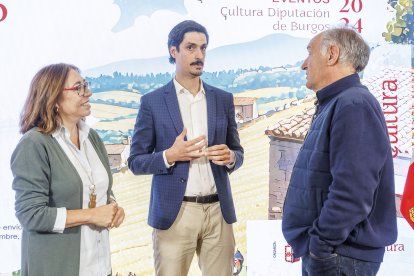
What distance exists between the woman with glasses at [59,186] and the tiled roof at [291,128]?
151 cm

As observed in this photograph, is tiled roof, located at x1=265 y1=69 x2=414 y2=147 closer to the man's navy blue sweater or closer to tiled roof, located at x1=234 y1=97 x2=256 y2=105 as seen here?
tiled roof, located at x1=234 y1=97 x2=256 y2=105

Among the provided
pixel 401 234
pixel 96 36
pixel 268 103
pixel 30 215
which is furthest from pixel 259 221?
pixel 30 215

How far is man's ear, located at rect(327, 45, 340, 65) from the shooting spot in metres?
2.18

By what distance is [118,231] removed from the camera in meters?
3.32

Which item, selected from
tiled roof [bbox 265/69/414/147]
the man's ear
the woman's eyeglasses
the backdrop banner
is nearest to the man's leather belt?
the backdrop banner

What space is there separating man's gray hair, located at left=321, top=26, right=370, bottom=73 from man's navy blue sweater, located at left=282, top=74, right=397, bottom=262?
0.07 m

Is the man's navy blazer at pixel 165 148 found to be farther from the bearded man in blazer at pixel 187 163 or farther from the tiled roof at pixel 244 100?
the tiled roof at pixel 244 100

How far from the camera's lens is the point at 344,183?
1.94 meters

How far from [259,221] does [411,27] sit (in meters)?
1.72

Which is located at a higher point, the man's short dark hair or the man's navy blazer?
the man's short dark hair

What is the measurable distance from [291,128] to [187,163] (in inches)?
41.0

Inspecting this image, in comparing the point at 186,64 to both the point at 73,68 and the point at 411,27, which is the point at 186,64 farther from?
the point at 411,27

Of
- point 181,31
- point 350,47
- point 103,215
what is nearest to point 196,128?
point 181,31

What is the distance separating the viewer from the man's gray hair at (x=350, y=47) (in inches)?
85.4
